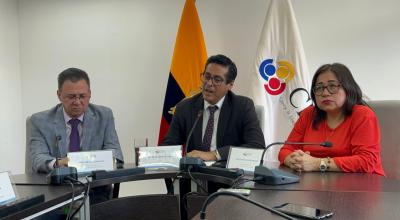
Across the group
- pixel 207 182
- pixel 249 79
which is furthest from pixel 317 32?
pixel 207 182

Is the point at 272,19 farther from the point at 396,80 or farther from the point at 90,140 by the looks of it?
the point at 90,140

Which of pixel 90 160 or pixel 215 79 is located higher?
pixel 215 79

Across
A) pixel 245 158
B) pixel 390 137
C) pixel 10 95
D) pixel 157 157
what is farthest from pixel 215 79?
pixel 10 95

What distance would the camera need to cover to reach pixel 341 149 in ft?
6.65

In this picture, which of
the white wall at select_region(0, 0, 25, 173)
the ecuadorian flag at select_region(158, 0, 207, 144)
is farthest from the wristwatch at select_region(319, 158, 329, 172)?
the white wall at select_region(0, 0, 25, 173)

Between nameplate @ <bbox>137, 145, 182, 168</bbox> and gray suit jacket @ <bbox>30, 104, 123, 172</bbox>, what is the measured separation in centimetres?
24

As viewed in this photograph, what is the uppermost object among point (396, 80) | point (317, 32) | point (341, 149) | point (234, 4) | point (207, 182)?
point (234, 4)

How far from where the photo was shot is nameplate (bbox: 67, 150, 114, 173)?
6.30 feet

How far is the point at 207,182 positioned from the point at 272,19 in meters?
1.64

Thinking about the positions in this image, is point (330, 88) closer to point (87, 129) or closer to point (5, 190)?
point (87, 129)

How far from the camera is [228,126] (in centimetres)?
256

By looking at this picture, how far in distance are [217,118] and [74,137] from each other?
864mm

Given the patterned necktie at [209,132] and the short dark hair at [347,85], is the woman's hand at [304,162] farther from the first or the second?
the patterned necktie at [209,132]

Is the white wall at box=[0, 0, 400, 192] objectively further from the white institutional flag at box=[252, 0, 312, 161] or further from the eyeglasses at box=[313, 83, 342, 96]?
the eyeglasses at box=[313, 83, 342, 96]
